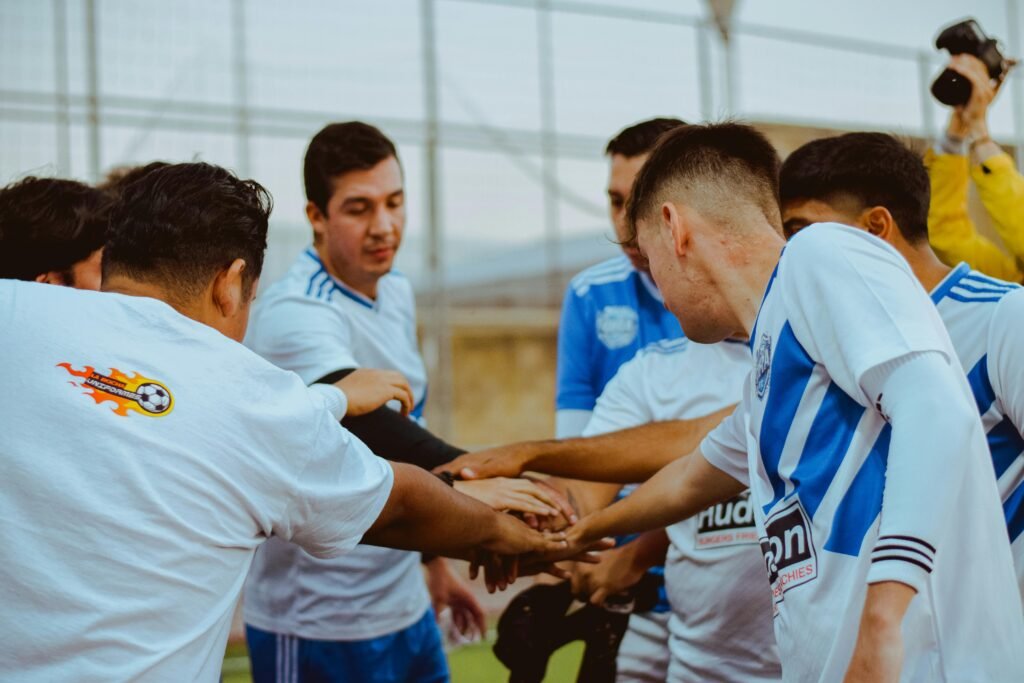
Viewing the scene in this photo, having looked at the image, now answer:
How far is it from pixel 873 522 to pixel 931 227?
2267mm

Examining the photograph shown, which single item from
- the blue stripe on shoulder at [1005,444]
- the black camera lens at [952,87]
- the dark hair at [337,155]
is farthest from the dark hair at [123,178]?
A: the black camera lens at [952,87]

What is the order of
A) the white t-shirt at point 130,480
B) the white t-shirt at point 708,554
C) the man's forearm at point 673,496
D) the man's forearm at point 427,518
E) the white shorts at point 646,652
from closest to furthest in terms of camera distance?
the white t-shirt at point 130,480 < the man's forearm at point 427,518 < the man's forearm at point 673,496 < the white t-shirt at point 708,554 < the white shorts at point 646,652

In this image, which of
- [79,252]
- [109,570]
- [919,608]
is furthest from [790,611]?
[79,252]

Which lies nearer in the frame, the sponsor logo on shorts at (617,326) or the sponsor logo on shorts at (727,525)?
the sponsor logo on shorts at (727,525)

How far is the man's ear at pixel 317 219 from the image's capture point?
153 inches

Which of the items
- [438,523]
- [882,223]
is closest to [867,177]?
[882,223]

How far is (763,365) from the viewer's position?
203 cm

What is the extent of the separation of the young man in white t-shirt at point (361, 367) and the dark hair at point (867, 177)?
5.23 feet

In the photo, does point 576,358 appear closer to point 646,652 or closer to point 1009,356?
point 646,652

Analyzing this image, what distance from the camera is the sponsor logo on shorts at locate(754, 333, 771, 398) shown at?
2006 mm

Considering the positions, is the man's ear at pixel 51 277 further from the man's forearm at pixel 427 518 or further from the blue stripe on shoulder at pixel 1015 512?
the blue stripe on shoulder at pixel 1015 512

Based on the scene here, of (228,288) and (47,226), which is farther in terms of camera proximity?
(47,226)

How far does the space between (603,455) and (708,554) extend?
1.34ft

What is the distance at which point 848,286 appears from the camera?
1.76m
